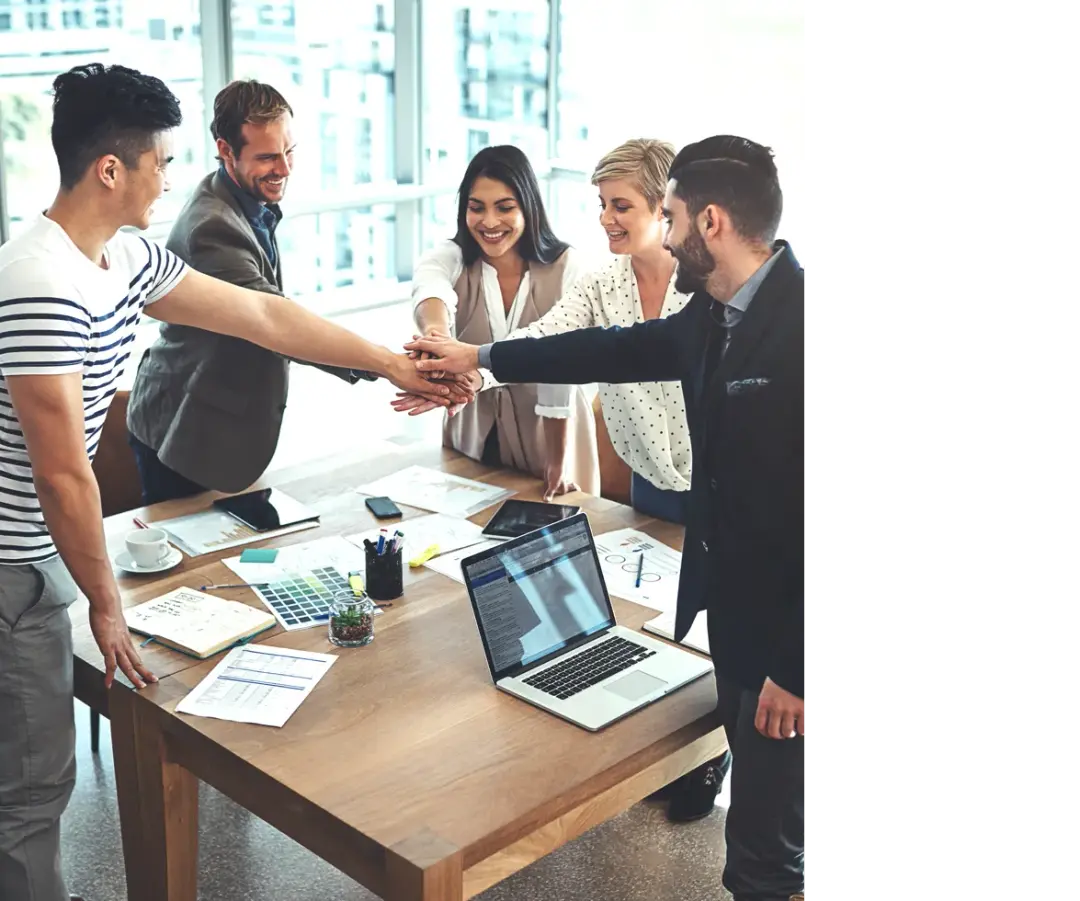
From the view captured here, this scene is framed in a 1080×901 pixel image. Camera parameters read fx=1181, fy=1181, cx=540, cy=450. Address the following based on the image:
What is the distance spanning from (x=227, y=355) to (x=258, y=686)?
1004 mm

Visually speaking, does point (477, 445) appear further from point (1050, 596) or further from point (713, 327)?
point (1050, 596)

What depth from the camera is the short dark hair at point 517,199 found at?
293 centimetres

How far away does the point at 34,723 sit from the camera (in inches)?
74.0

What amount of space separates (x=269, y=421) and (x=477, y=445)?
1.77ft

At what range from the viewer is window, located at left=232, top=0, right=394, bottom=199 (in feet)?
19.9

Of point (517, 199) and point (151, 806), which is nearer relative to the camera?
point (151, 806)

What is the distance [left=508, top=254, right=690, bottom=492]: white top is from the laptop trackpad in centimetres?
77

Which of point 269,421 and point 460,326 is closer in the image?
point 269,421

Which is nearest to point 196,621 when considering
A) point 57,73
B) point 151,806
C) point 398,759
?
point 151,806

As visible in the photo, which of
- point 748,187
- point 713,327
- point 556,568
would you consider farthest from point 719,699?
point 748,187

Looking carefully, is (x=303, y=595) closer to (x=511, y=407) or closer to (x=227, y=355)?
(x=227, y=355)

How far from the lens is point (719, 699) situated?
1894 millimetres

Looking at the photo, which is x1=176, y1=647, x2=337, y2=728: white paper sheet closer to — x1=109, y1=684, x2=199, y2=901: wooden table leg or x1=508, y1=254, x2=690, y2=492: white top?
x1=109, y1=684, x2=199, y2=901: wooden table leg

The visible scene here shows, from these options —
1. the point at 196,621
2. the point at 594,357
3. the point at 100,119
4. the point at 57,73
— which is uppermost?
the point at 57,73
